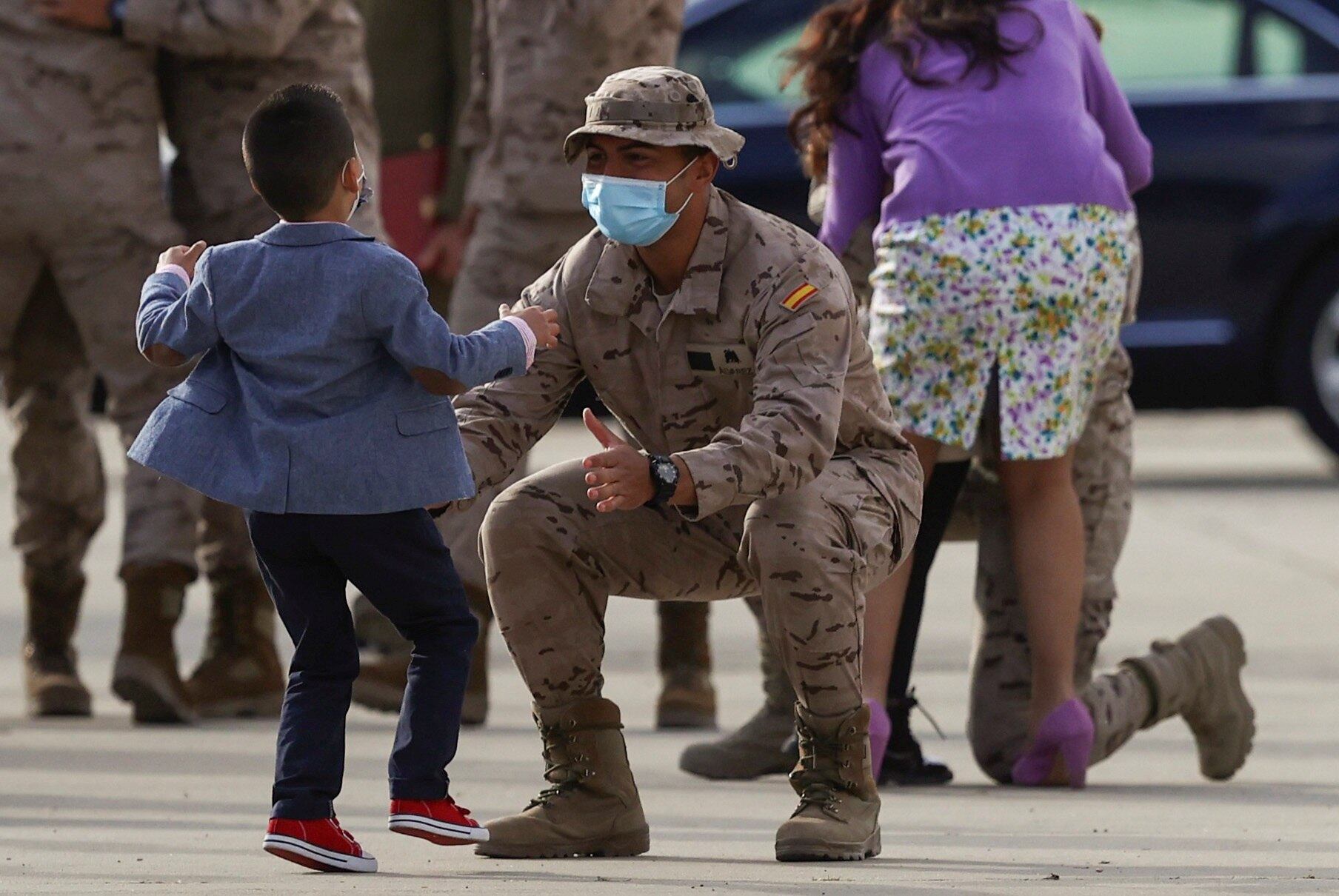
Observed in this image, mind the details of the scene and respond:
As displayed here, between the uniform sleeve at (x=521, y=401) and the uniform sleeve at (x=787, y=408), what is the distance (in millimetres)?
311

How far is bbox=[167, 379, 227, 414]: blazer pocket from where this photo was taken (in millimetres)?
3695

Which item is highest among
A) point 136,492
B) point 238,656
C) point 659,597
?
point 659,597

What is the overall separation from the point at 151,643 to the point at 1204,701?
80.5 inches

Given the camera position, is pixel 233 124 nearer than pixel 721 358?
No

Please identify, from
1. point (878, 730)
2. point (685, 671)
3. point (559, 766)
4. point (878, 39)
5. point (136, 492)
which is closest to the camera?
point (559, 766)

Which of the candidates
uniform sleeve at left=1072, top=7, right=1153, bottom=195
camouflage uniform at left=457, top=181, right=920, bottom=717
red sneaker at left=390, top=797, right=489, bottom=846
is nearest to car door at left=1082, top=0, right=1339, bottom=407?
uniform sleeve at left=1072, top=7, right=1153, bottom=195

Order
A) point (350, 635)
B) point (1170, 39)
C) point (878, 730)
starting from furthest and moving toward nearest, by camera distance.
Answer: point (1170, 39), point (878, 730), point (350, 635)

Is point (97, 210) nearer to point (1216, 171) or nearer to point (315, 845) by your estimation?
point (315, 845)

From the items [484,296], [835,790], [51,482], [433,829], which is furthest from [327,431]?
[51,482]

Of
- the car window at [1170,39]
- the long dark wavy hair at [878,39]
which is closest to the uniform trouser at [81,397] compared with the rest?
the long dark wavy hair at [878,39]

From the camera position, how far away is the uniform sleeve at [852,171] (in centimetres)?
484

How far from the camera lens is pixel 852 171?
15.9 feet

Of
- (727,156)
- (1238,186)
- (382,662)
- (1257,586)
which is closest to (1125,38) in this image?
(1238,186)

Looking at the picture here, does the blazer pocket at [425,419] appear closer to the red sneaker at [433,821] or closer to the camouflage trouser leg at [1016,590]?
the red sneaker at [433,821]
